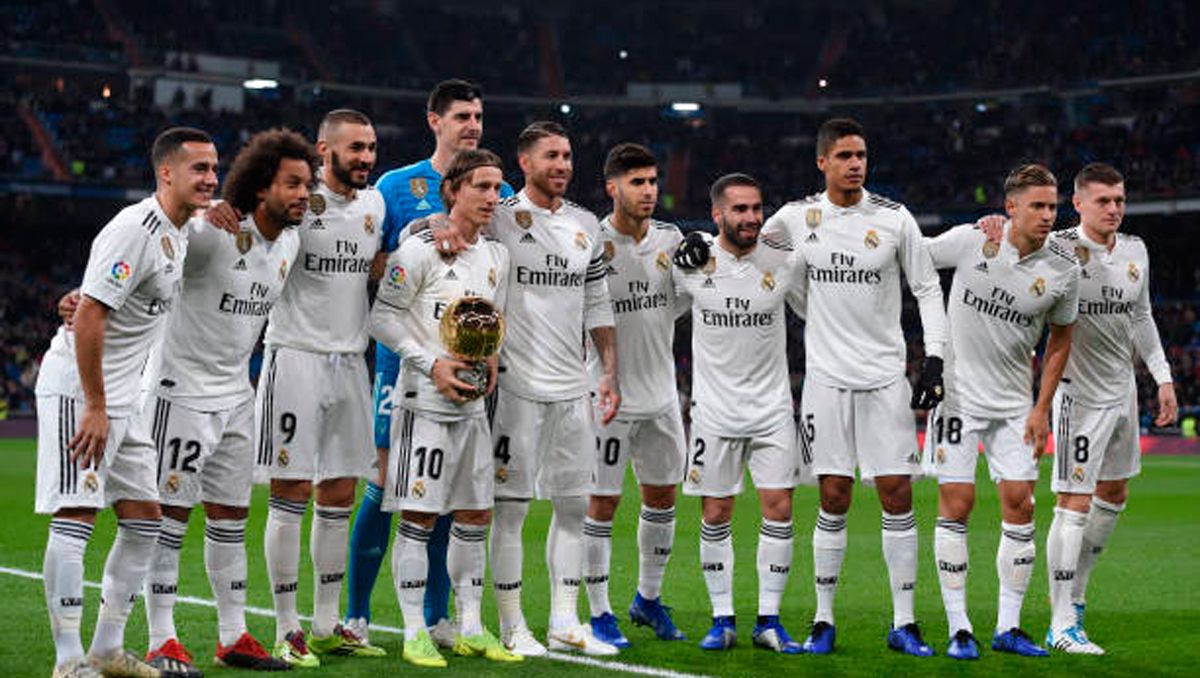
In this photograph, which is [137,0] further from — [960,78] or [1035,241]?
[1035,241]

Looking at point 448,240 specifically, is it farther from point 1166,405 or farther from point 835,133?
point 1166,405

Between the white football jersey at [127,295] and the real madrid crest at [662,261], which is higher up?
the real madrid crest at [662,261]

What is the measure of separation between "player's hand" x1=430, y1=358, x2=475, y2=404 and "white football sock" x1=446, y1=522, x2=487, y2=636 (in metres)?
0.69

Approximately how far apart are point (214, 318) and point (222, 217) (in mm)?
448

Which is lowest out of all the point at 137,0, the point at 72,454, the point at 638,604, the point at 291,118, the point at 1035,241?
the point at 638,604

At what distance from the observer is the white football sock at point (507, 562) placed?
7.63m

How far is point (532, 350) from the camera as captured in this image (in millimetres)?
7715

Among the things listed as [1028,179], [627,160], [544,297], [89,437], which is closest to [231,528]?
[89,437]

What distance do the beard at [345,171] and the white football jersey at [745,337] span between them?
1.83 meters

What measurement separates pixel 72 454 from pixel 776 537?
351 centimetres

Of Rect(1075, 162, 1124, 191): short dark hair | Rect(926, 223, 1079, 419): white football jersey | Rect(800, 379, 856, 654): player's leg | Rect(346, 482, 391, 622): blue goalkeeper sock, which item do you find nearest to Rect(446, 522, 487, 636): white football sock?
Rect(346, 482, 391, 622): blue goalkeeper sock

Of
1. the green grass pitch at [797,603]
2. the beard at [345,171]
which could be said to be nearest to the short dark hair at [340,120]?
the beard at [345,171]

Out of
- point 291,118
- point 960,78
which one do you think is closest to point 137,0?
point 291,118

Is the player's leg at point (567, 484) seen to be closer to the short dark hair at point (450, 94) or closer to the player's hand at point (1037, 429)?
the short dark hair at point (450, 94)
